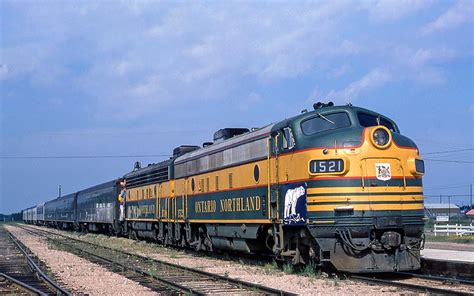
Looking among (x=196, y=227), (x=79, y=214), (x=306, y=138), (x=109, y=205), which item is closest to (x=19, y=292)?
(x=306, y=138)

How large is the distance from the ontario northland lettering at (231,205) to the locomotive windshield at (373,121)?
12.0 ft

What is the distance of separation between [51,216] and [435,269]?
6265cm

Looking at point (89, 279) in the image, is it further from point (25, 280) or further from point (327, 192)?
point (327, 192)

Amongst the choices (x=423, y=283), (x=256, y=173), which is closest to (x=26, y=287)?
(x=256, y=173)

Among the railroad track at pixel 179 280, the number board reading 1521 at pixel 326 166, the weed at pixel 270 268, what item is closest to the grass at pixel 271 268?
the weed at pixel 270 268

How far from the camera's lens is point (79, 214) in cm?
5406

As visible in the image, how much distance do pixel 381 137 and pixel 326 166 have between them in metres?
1.43

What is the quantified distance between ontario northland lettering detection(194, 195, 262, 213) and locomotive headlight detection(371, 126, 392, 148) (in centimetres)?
401

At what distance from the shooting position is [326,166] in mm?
13742

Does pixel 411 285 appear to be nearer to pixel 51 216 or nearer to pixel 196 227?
pixel 196 227

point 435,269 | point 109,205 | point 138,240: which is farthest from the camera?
point 109,205

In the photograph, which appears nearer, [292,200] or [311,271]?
[311,271]

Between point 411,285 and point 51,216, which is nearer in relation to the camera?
point 411,285

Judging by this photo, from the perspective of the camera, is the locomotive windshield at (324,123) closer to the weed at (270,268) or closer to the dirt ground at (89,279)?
the weed at (270,268)
